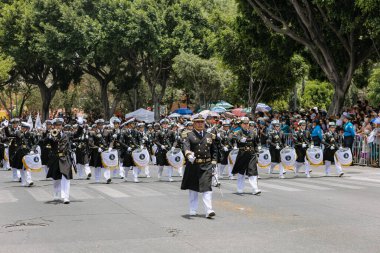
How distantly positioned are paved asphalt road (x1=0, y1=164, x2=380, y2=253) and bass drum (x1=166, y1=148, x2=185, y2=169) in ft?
6.83

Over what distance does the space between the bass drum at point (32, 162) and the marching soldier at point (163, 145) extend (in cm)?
439

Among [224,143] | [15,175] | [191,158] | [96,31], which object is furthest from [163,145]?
[96,31]

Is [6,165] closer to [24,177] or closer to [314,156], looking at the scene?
[24,177]

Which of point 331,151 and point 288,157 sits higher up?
point 331,151

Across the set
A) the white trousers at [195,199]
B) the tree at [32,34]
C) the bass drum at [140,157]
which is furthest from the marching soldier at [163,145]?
the tree at [32,34]

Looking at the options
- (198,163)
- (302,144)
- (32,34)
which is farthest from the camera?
(32,34)

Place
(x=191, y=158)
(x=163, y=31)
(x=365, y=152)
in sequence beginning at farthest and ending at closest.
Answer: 1. (x=163, y=31)
2. (x=365, y=152)
3. (x=191, y=158)

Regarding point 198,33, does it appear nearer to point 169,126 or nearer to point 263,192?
point 169,126

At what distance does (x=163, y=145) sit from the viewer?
796 inches

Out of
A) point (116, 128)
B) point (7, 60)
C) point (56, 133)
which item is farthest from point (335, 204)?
point (7, 60)

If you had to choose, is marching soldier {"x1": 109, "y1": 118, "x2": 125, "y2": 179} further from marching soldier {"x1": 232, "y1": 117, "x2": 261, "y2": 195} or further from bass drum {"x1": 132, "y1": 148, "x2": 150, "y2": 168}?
marching soldier {"x1": 232, "y1": 117, "x2": 261, "y2": 195}

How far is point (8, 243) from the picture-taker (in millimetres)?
9297

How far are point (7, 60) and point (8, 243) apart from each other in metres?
41.0

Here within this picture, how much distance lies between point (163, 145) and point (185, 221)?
9.15 meters
